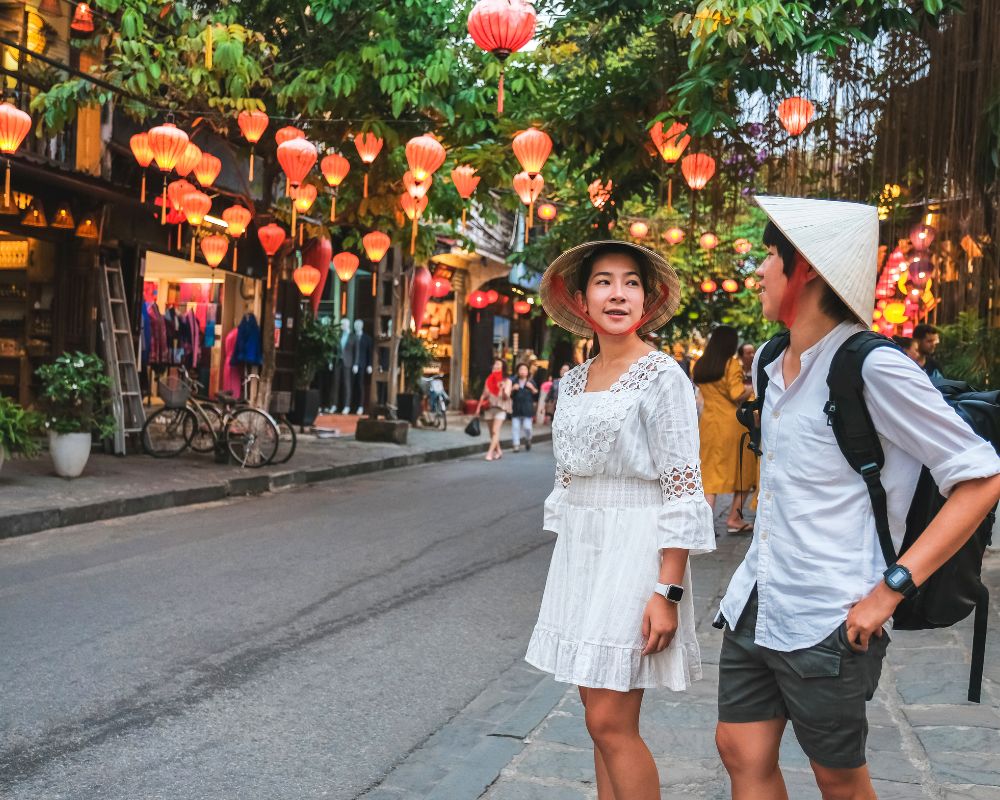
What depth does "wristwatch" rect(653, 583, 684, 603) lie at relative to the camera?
2.82 metres

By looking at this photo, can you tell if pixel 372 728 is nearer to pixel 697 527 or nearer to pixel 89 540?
pixel 697 527

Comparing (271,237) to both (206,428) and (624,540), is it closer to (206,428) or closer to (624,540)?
(206,428)

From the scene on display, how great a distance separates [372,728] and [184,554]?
15.0ft

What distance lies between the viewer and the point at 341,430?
899 inches

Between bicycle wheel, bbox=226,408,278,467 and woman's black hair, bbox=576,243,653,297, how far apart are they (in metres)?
12.1

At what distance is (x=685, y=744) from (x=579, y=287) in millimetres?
2020

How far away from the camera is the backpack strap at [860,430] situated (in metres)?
2.35

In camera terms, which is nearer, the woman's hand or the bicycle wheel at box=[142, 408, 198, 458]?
the woman's hand

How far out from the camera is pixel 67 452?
12227 mm

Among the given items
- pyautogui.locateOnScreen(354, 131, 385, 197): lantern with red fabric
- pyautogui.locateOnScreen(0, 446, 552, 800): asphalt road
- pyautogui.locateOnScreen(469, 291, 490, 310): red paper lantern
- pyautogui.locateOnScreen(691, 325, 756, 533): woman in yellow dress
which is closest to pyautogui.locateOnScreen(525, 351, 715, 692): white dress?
pyautogui.locateOnScreen(0, 446, 552, 800): asphalt road

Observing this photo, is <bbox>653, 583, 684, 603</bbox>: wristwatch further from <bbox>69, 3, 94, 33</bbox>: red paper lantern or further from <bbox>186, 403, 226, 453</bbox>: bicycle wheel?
<bbox>69, 3, 94, 33</bbox>: red paper lantern

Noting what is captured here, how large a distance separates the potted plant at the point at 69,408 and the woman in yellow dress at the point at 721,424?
694 cm

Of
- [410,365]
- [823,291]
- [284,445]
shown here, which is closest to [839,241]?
[823,291]

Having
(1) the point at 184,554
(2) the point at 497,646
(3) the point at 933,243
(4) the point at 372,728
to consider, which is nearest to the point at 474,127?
(3) the point at 933,243
